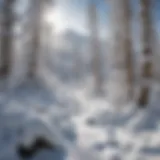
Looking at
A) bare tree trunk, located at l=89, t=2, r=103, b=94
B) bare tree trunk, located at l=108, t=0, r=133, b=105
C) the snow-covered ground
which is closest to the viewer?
the snow-covered ground

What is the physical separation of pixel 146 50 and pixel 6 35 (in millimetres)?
4051

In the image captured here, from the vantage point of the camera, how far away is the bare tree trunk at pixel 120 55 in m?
6.05

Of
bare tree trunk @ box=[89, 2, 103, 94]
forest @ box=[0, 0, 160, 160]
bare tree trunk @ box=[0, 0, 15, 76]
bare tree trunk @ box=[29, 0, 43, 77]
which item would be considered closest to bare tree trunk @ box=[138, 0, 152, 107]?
forest @ box=[0, 0, 160, 160]

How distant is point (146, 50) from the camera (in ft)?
20.0

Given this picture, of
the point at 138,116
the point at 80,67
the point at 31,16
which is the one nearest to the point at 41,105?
the point at 138,116

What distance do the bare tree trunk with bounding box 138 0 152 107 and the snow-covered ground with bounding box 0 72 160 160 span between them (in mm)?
196

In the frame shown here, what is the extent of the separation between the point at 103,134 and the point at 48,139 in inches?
48.9

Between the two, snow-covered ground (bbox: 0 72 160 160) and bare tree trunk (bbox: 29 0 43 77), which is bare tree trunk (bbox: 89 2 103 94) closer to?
bare tree trunk (bbox: 29 0 43 77)

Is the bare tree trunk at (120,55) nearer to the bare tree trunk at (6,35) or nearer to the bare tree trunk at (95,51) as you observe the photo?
the bare tree trunk at (6,35)

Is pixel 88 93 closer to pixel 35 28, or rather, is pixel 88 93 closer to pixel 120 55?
pixel 35 28

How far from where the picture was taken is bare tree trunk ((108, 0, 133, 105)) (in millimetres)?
6047

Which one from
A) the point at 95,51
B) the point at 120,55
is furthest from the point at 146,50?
the point at 95,51

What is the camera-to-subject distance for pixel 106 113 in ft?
19.2

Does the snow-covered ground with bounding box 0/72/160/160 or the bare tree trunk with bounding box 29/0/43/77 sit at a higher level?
the bare tree trunk with bounding box 29/0/43/77
